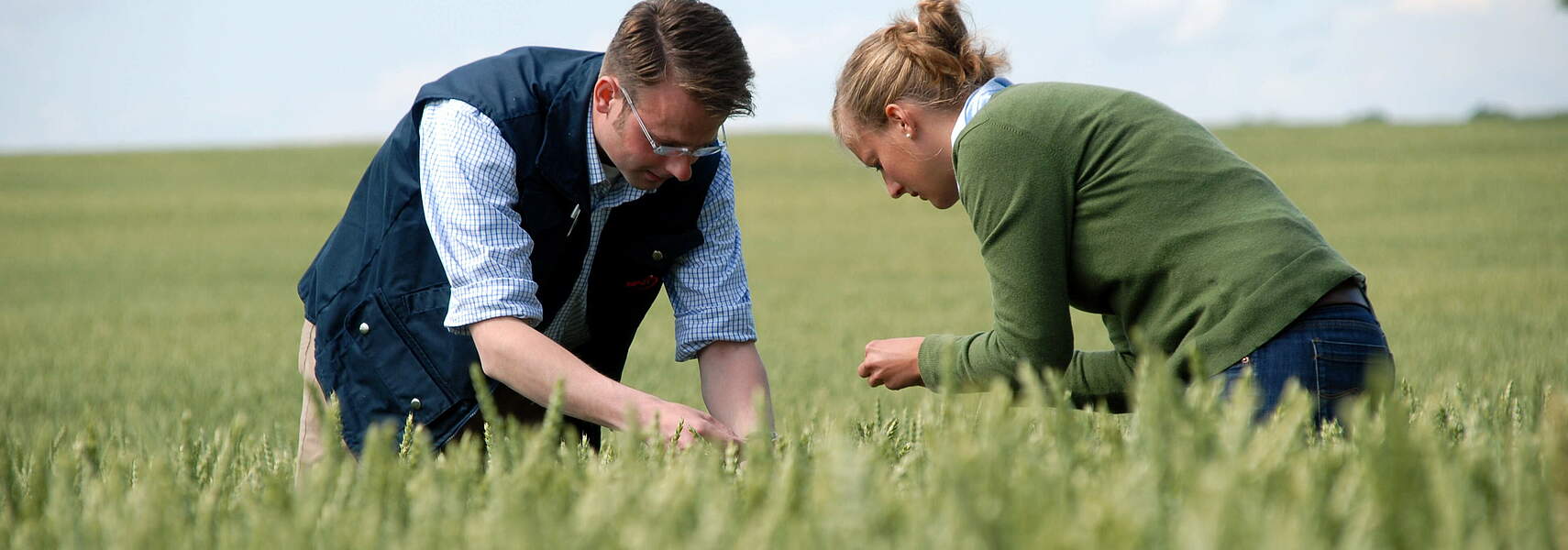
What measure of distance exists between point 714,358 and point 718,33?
0.94m

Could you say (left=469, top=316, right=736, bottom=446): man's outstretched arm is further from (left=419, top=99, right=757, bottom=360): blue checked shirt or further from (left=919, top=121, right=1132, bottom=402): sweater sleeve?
(left=919, top=121, right=1132, bottom=402): sweater sleeve

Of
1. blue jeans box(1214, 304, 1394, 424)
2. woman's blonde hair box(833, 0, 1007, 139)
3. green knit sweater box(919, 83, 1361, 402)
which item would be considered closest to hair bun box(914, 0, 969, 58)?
woman's blonde hair box(833, 0, 1007, 139)

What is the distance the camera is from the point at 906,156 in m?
3.16

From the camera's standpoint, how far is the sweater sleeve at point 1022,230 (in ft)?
9.13

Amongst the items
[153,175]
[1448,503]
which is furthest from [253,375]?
[153,175]

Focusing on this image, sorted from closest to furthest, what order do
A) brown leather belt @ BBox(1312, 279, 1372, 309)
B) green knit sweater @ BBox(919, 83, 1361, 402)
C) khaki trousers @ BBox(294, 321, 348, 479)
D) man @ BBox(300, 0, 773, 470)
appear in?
green knit sweater @ BBox(919, 83, 1361, 402), brown leather belt @ BBox(1312, 279, 1372, 309), man @ BBox(300, 0, 773, 470), khaki trousers @ BBox(294, 321, 348, 479)

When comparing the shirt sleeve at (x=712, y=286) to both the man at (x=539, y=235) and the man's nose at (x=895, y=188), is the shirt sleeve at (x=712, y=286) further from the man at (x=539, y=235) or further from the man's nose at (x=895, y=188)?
the man's nose at (x=895, y=188)

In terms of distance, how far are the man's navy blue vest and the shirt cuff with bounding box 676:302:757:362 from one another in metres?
0.19

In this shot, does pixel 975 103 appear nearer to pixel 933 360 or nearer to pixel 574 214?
pixel 933 360

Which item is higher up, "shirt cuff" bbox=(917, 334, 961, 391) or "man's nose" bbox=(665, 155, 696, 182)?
"man's nose" bbox=(665, 155, 696, 182)

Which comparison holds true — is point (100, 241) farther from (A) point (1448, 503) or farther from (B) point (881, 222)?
(A) point (1448, 503)

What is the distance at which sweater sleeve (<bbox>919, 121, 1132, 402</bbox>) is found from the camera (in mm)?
2783

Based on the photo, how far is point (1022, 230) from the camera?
2797 millimetres

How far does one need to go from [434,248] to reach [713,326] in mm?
784
